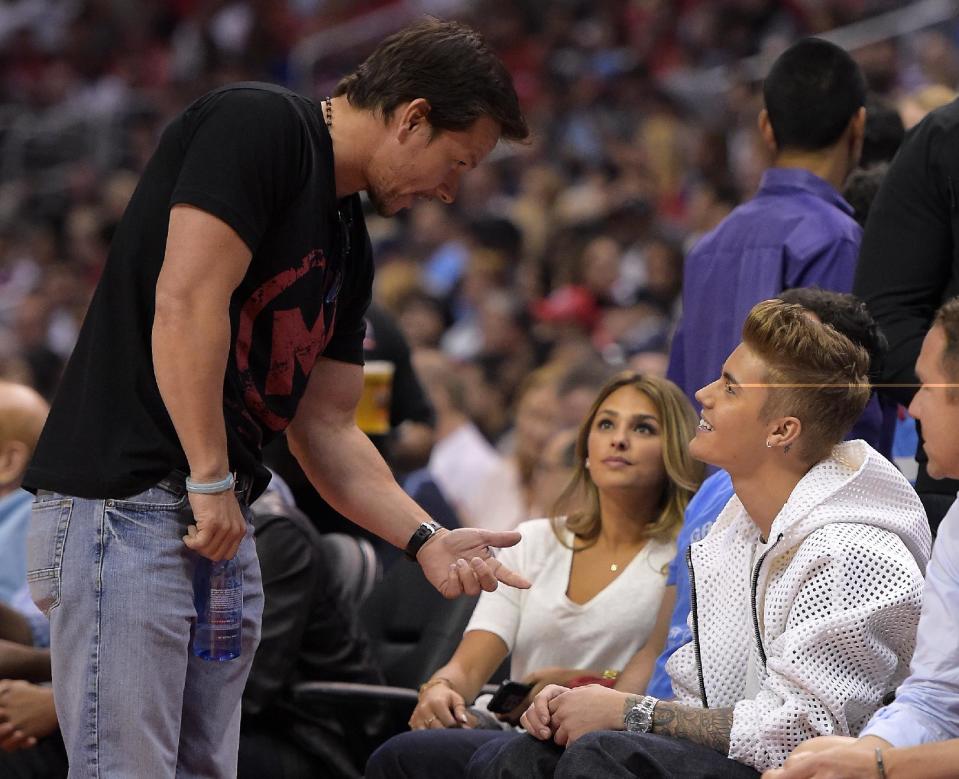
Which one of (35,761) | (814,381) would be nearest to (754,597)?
(814,381)

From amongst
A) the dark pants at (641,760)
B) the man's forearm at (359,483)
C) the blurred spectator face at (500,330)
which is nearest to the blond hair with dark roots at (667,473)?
the man's forearm at (359,483)

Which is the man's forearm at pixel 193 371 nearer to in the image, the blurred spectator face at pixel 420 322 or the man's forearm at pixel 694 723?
the man's forearm at pixel 694 723

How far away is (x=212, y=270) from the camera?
7.61 ft

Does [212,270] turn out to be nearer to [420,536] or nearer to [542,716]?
[420,536]

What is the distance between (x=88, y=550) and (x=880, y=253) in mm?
1566

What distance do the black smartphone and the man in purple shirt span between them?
2.66ft

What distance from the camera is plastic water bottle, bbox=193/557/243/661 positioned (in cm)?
250

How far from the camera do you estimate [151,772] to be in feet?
7.91

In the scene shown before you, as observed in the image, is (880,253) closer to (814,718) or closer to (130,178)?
(814,718)

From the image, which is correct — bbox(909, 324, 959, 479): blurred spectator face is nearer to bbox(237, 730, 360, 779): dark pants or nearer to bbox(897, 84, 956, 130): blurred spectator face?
bbox(237, 730, 360, 779): dark pants

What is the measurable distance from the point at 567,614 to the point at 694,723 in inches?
35.9

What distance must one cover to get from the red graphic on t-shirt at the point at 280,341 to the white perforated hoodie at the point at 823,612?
85cm

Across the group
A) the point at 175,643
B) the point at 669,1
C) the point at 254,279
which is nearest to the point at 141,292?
the point at 254,279

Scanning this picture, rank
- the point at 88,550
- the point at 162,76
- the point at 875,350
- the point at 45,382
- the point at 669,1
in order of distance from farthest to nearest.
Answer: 1. the point at 162,76
2. the point at 669,1
3. the point at 45,382
4. the point at 875,350
5. the point at 88,550
